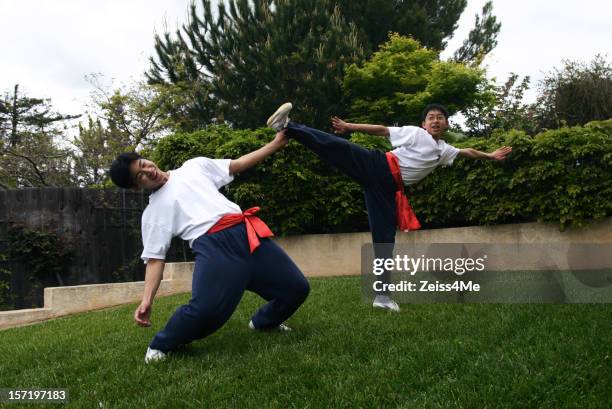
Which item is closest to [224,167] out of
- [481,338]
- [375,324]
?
[375,324]

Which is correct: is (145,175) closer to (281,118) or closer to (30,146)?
(281,118)

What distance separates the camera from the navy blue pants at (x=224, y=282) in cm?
354

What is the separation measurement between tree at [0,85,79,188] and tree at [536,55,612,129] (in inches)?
661

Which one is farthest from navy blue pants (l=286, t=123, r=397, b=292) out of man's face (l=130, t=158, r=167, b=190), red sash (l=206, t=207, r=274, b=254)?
man's face (l=130, t=158, r=167, b=190)

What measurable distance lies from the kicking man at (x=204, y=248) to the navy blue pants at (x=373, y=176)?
35.8 inches

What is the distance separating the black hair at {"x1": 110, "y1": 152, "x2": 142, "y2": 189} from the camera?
359 cm

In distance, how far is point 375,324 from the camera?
430cm

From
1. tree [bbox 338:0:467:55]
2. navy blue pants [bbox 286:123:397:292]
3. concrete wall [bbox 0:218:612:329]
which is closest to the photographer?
navy blue pants [bbox 286:123:397:292]

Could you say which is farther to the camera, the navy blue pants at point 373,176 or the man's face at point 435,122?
the man's face at point 435,122

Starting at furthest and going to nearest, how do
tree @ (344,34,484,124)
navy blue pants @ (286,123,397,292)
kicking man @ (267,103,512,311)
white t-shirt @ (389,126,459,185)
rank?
tree @ (344,34,484,124) < white t-shirt @ (389,126,459,185) < kicking man @ (267,103,512,311) < navy blue pants @ (286,123,397,292)

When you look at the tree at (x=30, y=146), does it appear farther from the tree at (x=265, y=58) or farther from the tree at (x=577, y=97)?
the tree at (x=577, y=97)

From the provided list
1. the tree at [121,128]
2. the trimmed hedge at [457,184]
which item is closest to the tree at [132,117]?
the tree at [121,128]

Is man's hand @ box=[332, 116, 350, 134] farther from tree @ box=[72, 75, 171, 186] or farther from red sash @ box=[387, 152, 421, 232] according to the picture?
tree @ box=[72, 75, 171, 186]

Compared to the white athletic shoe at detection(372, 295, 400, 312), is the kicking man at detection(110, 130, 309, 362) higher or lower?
higher
